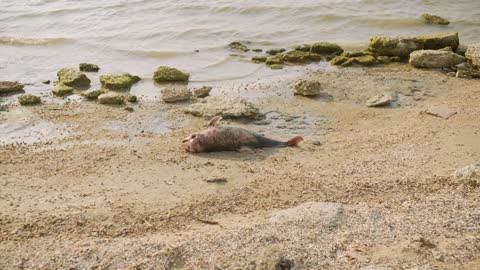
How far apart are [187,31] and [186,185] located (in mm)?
11684

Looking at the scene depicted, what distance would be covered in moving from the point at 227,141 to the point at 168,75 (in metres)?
5.07

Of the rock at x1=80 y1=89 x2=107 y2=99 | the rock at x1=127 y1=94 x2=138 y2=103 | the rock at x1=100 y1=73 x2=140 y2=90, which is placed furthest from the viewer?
the rock at x1=100 y1=73 x2=140 y2=90

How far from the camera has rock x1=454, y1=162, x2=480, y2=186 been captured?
7.26 meters

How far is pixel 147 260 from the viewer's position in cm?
579

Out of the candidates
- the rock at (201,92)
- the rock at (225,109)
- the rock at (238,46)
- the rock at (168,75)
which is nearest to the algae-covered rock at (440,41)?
the rock at (238,46)

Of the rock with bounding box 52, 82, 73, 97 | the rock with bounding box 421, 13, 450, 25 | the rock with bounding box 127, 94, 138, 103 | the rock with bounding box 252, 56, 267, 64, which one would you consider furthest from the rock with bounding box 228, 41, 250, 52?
the rock with bounding box 421, 13, 450, 25

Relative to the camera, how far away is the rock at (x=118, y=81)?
13.3m

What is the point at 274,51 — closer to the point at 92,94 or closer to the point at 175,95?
the point at 175,95

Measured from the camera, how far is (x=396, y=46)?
15180 millimetres

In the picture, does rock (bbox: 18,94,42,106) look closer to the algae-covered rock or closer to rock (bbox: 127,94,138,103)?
rock (bbox: 127,94,138,103)

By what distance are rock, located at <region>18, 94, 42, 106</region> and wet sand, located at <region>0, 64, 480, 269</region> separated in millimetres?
262

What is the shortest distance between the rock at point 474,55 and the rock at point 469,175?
286 inches

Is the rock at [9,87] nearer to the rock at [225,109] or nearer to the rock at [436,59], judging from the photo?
the rock at [225,109]

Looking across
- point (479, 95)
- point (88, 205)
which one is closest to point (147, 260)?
point (88, 205)
